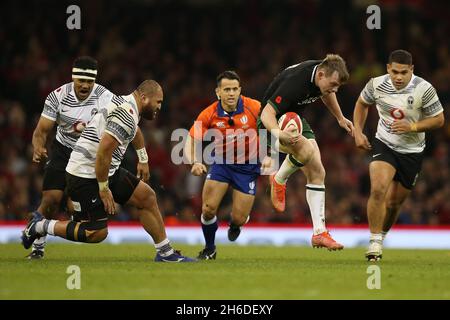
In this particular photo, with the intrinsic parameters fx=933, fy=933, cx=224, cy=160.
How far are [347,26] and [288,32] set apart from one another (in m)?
1.49

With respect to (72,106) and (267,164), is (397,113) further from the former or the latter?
(72,106)

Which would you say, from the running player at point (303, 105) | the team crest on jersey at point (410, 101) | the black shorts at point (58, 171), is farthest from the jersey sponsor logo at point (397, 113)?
the black shorts at point (58, 171)

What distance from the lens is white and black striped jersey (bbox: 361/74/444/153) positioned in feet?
38.8

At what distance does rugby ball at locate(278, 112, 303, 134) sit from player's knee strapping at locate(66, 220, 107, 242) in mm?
2459

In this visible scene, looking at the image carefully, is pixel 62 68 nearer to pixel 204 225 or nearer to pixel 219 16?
pixel 219 16

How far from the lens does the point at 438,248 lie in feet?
53.9

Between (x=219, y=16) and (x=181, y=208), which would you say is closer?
(x=181, y=208)

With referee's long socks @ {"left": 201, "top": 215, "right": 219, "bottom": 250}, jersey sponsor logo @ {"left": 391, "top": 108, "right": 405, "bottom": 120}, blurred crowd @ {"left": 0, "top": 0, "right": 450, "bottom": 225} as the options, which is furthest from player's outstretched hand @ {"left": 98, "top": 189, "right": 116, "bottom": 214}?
blurred crowd @ {"left": 0, "top": 0, "right": 450, "bottom": 225}

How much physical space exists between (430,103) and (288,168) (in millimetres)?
1979

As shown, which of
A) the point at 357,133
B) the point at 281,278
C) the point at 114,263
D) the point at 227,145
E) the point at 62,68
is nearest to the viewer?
the point at 281,278

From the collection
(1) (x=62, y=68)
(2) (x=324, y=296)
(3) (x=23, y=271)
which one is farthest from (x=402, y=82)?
(1) (x=62, y=68)

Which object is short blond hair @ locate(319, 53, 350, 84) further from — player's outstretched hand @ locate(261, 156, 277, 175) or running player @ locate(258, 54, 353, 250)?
player's outstretched hand @ locate(261, 156, 277, 175)

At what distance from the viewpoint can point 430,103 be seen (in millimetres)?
11797

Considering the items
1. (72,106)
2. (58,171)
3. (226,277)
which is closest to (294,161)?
(226,277)
